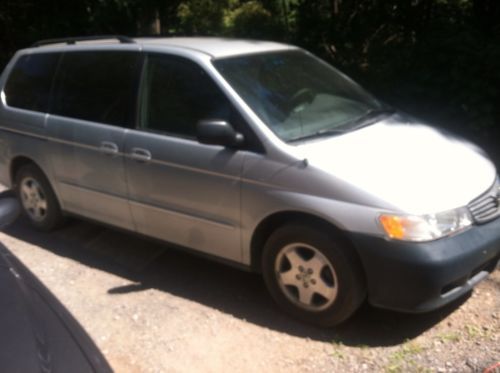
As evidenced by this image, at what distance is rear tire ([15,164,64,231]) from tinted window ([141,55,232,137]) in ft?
5.00

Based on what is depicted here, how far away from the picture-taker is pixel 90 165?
5.02 meters

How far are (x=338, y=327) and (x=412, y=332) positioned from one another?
0.45 m

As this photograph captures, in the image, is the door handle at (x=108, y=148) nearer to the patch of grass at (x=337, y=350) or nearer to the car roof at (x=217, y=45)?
the car roof at (x=217, y=45)

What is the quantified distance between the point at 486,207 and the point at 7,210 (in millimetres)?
2701

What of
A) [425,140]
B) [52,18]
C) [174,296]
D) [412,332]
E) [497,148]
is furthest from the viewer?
[52,18]

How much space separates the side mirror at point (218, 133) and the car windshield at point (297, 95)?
221 mm

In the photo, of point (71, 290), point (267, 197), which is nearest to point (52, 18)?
point (71, 290)

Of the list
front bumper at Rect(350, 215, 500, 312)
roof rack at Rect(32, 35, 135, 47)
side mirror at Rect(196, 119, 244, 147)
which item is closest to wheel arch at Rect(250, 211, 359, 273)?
front bumper at Rect(350, 215, 500, 312)

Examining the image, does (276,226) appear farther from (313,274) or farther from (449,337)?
(449,337)

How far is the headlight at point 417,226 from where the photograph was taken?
345cm

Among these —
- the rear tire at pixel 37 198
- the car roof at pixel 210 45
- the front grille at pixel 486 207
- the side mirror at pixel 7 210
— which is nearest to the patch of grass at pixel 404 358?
the front grille at pixel 486 207

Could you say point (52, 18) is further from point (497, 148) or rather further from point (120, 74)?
point (497, 148)

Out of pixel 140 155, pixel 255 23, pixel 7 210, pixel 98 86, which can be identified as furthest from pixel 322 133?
pixel 255 23

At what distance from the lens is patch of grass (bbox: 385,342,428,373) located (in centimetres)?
348
